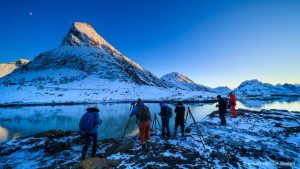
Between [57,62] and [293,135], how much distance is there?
167 metres

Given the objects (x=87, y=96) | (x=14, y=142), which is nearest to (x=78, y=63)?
(x=87, y=96)

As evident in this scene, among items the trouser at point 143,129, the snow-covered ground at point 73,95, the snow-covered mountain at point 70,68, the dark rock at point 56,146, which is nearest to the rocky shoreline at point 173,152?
the dark rock at point 56,146

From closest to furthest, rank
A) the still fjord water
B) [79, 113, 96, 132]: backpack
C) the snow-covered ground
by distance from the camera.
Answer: [79, 113, 96, 132]: backpack, the still fjord water, the snow-covered ground

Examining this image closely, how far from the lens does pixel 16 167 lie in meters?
11.4

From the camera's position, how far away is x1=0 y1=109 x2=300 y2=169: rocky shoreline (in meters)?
9.61

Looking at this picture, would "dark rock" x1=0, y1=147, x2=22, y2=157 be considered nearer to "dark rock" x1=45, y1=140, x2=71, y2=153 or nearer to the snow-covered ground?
"dark rock" x1=45, y1=140, x2=71, y2=153

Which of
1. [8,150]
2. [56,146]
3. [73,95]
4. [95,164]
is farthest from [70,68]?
[95,164]

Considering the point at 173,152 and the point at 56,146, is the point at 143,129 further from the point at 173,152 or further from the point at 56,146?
the point at 56,146

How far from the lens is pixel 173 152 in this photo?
10.8 meters

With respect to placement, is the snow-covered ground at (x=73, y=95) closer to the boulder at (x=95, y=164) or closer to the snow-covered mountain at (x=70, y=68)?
the snow-covered mountain at (x=70, y=68)

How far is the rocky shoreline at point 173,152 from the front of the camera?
961 centimetres

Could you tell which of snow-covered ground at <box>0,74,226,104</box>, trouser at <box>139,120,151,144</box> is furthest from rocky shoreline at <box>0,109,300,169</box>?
snow-covered ground at <box>0,74,226,104</box>

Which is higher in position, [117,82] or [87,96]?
[117,82]

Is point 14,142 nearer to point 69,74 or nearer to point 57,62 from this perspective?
point 69,74
